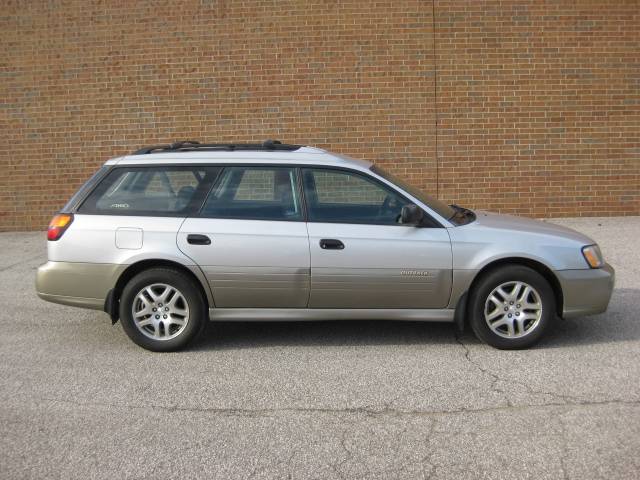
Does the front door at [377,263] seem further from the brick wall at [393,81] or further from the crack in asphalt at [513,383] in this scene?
the brick wall at [393,81]

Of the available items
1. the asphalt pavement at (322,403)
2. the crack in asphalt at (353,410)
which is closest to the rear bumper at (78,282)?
the asphalt pavement at (322,403)

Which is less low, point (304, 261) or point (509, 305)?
point (304, 261)

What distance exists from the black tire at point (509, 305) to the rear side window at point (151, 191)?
235 cm

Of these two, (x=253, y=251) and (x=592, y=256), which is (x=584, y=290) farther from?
(x=253, y=251)

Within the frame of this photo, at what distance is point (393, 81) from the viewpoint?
11594 mm

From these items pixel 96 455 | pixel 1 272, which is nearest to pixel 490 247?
pixel 96 455

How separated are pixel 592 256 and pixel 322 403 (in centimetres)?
260

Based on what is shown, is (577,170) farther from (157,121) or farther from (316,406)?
(316,406)

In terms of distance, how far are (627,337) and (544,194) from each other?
6.14m

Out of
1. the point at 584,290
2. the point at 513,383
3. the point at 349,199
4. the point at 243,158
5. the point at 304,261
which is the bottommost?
the point at 513,383

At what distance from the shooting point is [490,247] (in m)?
5.60

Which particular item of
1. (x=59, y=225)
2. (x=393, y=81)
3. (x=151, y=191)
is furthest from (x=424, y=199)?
(x=393, y=81)

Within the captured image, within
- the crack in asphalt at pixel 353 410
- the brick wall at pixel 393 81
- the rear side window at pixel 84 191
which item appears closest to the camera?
the crack in asphalt at pixel 353 410

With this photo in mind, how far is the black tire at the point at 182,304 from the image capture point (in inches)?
222
